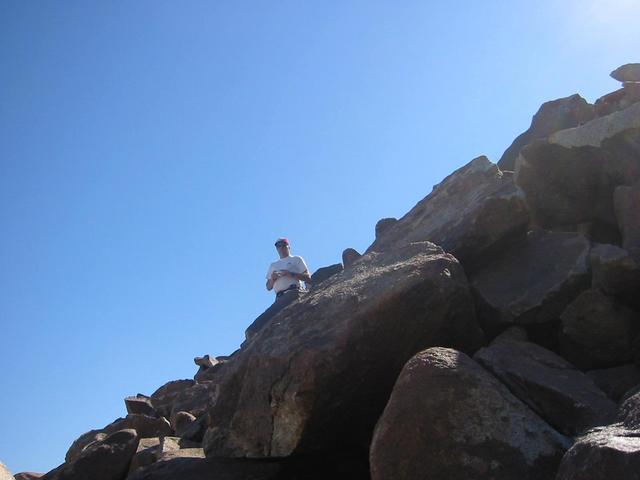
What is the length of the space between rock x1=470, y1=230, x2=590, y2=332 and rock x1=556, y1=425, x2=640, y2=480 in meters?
3.29

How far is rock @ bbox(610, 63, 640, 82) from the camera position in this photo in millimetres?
12477

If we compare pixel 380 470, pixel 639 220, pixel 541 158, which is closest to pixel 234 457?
pixel 380 470

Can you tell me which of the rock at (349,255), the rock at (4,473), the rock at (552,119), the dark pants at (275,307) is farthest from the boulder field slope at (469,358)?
the rock at (349,255)

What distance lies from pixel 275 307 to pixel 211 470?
18.3ft

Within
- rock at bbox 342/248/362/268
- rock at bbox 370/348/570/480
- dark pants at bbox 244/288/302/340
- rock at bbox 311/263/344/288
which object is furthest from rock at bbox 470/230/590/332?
rock at bbox 311/263/344/288

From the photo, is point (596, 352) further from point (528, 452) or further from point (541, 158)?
point (541, 158)

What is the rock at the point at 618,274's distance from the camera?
20.1ft

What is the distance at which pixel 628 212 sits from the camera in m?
7.45

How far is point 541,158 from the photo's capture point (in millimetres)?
9039

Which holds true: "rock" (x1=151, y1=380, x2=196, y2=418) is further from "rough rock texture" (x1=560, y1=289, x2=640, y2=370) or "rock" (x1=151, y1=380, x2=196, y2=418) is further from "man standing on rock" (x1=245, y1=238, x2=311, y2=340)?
"rough rock texture" (x1=560, y1=289, x2=640, y2=370)

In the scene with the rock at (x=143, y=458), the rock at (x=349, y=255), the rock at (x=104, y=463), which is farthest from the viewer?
the rock at (x=349, y=255)

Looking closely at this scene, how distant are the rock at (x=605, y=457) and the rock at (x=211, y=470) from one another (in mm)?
3366

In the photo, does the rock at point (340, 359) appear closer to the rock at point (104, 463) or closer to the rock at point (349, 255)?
the rock at point (104, 463)

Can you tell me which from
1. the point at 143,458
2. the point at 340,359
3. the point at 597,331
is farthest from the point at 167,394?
the point at 597,331
